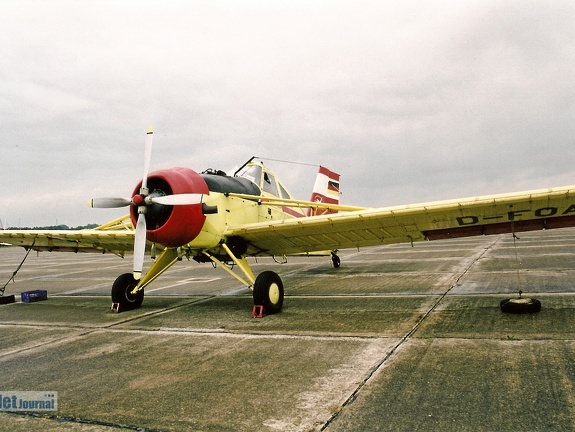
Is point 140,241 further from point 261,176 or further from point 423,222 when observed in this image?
point 423,222

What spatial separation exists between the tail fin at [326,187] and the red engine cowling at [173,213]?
8251 millimetres

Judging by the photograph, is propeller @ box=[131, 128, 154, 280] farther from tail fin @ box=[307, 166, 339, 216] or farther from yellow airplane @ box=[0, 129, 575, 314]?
tail fin @ box=[307, 166, 339, 216]

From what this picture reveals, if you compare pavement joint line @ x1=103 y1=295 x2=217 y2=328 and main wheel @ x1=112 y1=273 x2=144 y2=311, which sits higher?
main wheel @ x1=112 y1=273 x2=144 y2=311

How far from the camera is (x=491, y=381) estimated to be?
3.24m

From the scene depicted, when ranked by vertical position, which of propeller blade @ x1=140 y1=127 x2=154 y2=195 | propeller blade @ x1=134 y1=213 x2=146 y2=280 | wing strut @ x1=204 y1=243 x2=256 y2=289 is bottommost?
wing strut @ x1=204 y1=243 x2=256 y2=289

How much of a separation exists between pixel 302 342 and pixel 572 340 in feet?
9.12

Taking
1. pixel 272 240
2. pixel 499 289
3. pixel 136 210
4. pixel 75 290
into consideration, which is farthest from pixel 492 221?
pixel 75 290

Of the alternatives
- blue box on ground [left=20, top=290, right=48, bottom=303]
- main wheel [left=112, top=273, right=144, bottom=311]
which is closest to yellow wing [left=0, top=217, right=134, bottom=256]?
main wheel [left=112, top=273, right=144, bottom=311]

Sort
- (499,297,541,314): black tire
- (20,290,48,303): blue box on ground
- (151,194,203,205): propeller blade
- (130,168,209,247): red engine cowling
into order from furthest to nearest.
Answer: (20,290,48,303): blue box on ground
(130,168,209,247): red engine cowling
(151,194,203,205): propeller blade
(499,297,541,314): black tire

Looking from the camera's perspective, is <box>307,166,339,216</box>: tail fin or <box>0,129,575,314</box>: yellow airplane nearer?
<box>0,129,575,314</box>: yellow airplane

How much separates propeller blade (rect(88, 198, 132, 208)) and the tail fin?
8.55 metres

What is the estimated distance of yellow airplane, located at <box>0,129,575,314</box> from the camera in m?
6.25

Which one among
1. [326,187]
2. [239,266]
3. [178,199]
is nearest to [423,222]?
[239,266]

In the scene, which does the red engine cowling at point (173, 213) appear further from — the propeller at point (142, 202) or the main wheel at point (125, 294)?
the main wheel at point (125, 294)
